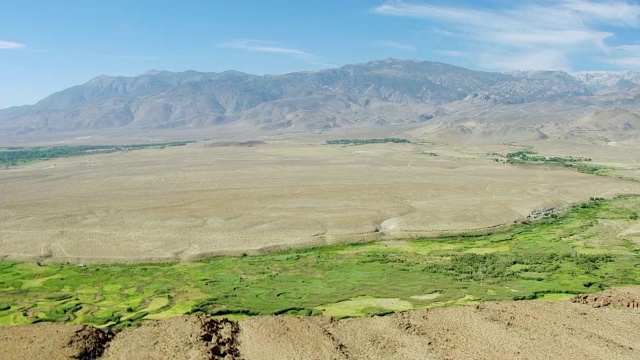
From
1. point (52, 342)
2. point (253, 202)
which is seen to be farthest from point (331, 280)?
point (253, 202)

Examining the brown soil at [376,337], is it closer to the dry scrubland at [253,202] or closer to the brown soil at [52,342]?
the brown soil at [52,342]

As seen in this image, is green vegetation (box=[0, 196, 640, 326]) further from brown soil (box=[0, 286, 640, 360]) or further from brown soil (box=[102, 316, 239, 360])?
brown soil (box=[102, 316, 239, 360])

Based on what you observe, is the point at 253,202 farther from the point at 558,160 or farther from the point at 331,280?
the point at 558,160

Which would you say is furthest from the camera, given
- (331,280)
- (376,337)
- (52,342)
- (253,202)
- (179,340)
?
(253,202)

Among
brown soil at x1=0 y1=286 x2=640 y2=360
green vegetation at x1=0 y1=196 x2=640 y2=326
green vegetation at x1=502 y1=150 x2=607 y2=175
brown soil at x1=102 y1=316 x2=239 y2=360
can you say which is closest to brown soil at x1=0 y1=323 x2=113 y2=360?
brown soil at x1=0 y1=286 x2=640 y2=360

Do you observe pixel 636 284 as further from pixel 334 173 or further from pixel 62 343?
pixel 334 173

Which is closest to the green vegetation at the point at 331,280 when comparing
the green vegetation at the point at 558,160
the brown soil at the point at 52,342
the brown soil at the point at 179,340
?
the brown soil at the point at 179,340

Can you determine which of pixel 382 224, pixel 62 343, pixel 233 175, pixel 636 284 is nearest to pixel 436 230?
pixel 382 224
